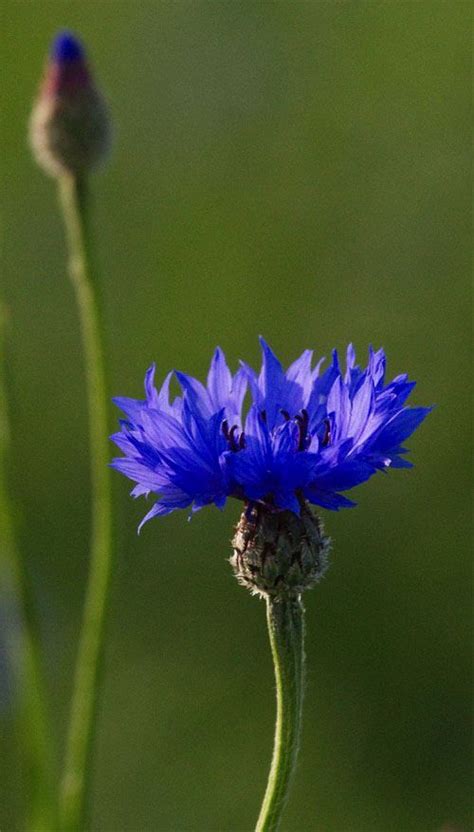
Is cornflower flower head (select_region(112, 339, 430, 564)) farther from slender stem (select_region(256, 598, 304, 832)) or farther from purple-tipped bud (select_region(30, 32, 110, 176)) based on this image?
purple-tipped bud (select_region(30, 32, 110, 176))

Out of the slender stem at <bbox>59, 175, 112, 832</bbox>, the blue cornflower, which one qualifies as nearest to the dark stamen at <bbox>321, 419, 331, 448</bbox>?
the blue cornflower

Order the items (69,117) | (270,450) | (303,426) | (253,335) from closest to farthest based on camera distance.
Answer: (270,450) < (303,426) < (69,117) < (253,335)

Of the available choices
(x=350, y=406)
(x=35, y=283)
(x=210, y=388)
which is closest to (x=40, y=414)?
(x=35, y=283)

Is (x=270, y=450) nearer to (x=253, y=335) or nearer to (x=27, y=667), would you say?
(x=27, y=667)

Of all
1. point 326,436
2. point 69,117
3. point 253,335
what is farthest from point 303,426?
point 253,335

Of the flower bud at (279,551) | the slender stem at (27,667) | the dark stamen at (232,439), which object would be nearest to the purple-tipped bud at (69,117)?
the slender stem at (27,667)

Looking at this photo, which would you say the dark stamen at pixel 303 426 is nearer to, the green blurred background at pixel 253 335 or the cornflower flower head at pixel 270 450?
the cornflower flower head at pixel 270 450
